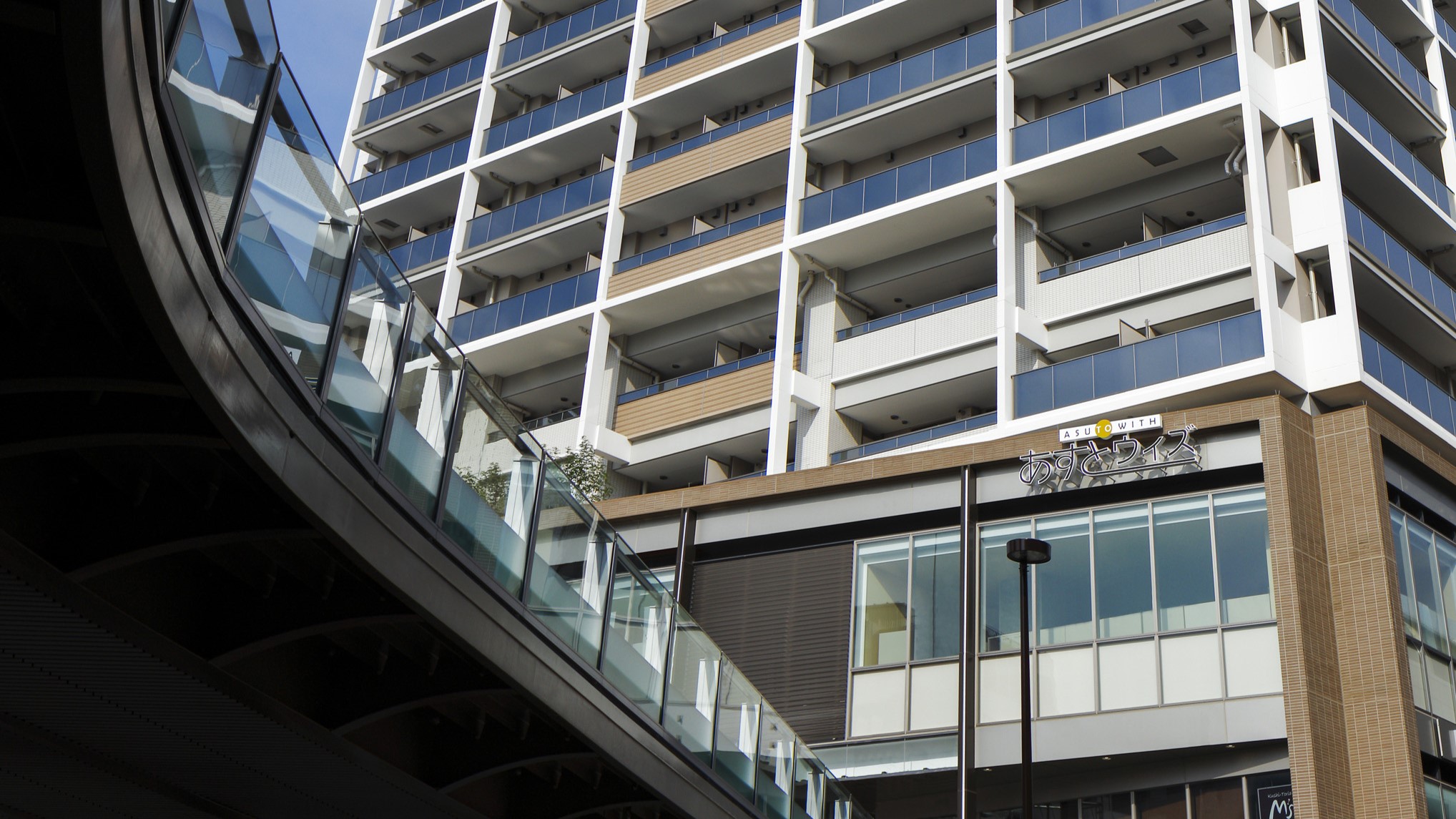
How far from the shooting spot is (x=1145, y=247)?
27.7 m

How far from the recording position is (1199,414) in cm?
2325

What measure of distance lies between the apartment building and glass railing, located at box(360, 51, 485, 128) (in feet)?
13.0

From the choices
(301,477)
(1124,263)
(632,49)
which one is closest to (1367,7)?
(1124,263)

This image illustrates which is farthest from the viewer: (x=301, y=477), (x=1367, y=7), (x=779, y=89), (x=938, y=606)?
(x=779, y=89)

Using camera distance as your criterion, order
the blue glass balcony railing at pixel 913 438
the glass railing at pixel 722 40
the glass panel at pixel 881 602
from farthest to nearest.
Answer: the glass railing at pixel 722 40 < the blue glass balcony railing at pixel 913 438 < the glass panel at pixel 881 602

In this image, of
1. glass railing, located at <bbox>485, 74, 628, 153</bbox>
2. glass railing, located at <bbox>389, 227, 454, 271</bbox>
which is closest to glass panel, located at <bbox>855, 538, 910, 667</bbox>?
glass railing, located at <bbox>485, 74, 628, 153</bbox>

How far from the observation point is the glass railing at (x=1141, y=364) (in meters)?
24.2

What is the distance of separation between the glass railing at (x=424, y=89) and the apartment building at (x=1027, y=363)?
13.0 feet

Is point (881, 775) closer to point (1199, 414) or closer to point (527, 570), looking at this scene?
point (1199, 414)

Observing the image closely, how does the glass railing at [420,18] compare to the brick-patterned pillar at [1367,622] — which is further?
the glass railing at [420,18]

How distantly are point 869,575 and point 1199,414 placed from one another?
240 inches

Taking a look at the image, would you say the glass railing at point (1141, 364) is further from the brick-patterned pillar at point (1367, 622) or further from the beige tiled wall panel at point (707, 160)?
the beige tiled wall panel at point (707, 160)

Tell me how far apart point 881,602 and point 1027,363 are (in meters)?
5.93

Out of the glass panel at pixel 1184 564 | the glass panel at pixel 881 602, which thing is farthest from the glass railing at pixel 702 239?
the glass panel at pixel 1184 564
